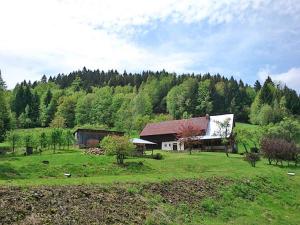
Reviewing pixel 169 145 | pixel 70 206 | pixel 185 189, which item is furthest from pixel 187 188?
pixel 169 145

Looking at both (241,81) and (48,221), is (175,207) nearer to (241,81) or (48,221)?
(48,221)

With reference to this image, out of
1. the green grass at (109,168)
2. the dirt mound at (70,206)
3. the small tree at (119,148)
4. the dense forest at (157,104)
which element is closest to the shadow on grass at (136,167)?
the green grass at (109,168)

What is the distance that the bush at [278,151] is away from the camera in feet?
213

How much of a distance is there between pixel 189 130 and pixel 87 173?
39.1m

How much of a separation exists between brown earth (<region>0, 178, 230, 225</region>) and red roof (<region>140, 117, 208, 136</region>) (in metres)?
67.6

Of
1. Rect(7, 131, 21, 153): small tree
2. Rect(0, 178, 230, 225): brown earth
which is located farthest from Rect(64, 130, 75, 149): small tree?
Rect(0, 178, 230, 225): brown earth

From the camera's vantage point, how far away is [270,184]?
3756cm

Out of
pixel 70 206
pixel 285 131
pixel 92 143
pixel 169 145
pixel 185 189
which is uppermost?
pixel 285 131

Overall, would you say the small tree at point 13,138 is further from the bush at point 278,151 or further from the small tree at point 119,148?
the bush at point 278,151

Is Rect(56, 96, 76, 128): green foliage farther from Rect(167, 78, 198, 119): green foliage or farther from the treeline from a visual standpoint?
the treeline

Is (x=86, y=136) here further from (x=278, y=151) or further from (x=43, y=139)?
(x=278, y=151)

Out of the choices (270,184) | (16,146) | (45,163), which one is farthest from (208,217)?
(16,146)

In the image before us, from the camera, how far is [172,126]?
9756cm

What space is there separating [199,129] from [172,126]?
12.1 m
